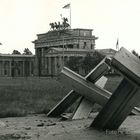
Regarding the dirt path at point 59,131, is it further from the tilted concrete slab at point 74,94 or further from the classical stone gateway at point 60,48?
the classical stone gateway at point 60,48

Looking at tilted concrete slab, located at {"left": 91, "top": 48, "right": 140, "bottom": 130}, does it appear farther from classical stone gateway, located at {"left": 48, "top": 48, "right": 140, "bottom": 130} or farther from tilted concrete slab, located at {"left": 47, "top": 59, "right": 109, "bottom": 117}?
tilted concrete slab, located at {"left": 47, "top": 59, "right": 109, "bottom": 117}

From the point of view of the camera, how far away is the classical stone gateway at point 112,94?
10734 millimetres

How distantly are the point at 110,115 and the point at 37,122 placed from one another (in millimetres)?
3444

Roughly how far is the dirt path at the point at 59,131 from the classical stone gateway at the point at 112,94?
1.22 feet

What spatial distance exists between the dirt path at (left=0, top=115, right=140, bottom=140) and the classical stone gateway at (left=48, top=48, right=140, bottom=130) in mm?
371

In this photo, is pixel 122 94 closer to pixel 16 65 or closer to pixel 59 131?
pixel 59 131

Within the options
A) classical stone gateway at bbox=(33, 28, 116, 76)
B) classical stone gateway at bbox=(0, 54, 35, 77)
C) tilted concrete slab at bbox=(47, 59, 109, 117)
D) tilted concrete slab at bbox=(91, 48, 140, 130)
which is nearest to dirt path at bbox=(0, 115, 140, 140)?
tilted concrete slab at bbox=(91, 48, 140, 130)

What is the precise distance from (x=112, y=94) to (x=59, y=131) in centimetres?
167

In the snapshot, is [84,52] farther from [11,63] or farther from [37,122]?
[37,122]

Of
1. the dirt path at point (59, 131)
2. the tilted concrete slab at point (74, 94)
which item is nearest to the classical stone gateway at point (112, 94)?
the tilted concrete slab at point (74, 94)

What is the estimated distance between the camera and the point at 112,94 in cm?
1195

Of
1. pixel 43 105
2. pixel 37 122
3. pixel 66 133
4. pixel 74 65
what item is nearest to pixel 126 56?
pixel 66 133

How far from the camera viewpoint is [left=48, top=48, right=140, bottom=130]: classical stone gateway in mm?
10734

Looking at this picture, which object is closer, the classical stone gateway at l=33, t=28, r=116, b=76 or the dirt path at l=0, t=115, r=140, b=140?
the dirt path at l=0, t=115, r=140, b=140
